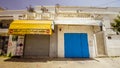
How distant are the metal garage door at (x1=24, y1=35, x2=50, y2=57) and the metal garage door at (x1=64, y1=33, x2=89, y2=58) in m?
2.23

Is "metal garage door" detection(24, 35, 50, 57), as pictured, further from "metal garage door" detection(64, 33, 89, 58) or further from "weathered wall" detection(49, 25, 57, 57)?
"metal garage door" detection(64, 33, 89, 58)

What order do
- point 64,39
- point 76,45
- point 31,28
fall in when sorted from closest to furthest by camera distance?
point 31,28, point 76,45, point 64,39

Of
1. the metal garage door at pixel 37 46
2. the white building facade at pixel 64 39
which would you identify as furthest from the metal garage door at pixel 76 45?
the metal garage door at pixel 37 46

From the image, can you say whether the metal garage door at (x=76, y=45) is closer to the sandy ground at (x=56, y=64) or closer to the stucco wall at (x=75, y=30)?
the stucco wall at (x=75, y=30)

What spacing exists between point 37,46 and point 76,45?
4.46 m

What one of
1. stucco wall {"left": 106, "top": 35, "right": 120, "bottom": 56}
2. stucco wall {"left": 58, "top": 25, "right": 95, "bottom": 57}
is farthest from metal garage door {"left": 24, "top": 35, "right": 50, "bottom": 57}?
stucco wall {"left": 106, "top": 35, "right": 120, "bottom": 56}

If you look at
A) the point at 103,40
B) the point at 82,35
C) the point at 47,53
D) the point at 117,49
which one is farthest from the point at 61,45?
the point at 117,49

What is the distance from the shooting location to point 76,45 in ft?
46.2

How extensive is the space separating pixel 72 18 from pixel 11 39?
25.8ft

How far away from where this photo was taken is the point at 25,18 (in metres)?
13.8

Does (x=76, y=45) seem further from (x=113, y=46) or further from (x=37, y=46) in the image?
(x=113, y=46)

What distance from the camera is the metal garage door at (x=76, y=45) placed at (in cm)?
1394

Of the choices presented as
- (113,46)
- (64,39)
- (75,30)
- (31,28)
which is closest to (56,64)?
(31,28)

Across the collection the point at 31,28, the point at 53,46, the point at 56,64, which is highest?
the point at 31,28
